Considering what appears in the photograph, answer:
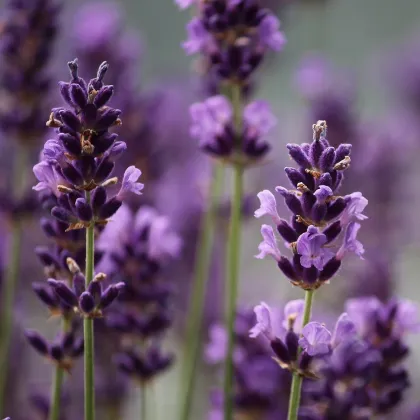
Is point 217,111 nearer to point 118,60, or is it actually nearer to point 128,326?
point 128,326

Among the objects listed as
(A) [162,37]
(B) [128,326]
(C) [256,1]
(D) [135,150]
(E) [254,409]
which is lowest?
(E) [254,409]

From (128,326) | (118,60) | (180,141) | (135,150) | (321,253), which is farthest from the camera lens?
(180,141)

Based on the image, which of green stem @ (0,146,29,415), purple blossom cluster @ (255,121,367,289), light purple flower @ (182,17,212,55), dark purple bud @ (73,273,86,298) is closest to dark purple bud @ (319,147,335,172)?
purple blossom cluster @ (255,121,367,289)

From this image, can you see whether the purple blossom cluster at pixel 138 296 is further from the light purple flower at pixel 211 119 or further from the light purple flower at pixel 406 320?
the light purple flower at pixel 406 320

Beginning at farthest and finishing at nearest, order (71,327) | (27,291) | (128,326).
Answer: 1. (27,291)
2. (128,326)
3. (71,327)

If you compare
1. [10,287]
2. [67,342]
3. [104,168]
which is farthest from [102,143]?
[10,287]

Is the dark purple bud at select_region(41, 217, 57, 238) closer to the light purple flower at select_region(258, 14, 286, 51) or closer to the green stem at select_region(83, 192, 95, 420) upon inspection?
the green stem at select_region(83, 192, 95, 420)

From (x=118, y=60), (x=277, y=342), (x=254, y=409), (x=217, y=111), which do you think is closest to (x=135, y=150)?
(x=118, y=60)
